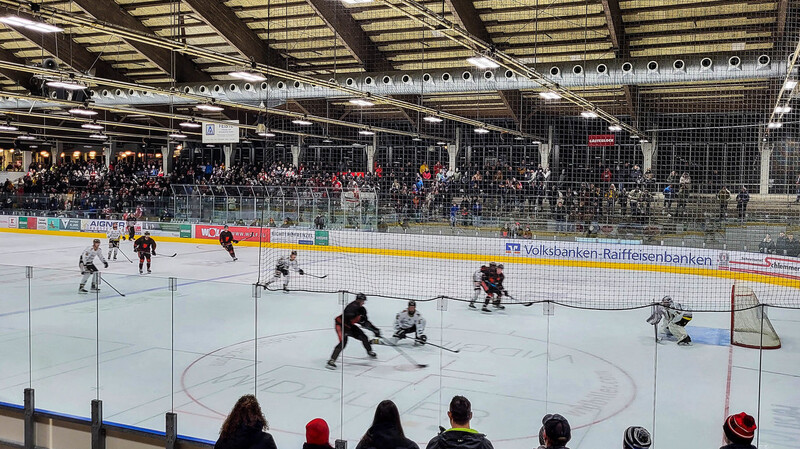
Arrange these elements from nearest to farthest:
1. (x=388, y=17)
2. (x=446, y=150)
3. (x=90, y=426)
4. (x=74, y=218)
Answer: (x=90, y=426)
(x=388, y=17)
(x=446, y=150)
(x=74, y=218)

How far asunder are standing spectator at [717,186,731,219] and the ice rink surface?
322 inches

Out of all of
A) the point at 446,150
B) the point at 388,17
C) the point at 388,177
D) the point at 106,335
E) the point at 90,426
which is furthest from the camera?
the point at 446,150

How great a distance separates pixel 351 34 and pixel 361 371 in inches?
529

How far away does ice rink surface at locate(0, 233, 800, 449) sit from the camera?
5.59 m

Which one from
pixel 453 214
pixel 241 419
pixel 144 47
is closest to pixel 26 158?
pixel 144 47

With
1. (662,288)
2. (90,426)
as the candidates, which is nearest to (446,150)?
(662,288)

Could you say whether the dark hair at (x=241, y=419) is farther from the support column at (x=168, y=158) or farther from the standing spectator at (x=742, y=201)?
the support column at (x=168, y=158)

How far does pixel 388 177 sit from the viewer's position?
21578 millimetres

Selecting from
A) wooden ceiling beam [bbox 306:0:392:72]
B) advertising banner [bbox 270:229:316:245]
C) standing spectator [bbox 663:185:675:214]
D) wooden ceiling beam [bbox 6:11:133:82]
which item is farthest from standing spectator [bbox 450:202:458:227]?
wooden ceiling beam [bbox 6:11:133:82]

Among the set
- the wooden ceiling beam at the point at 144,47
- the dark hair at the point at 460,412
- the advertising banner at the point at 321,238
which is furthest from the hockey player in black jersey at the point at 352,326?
the advertising banner at the point at 321,238

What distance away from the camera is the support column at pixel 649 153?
19.6 metres

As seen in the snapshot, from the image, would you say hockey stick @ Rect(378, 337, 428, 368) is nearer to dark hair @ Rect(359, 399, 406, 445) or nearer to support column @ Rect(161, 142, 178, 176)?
dark hair @ Rect(359, 399, 406, 445)

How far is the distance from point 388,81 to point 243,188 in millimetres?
7349

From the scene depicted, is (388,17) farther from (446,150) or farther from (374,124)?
(374,124)
